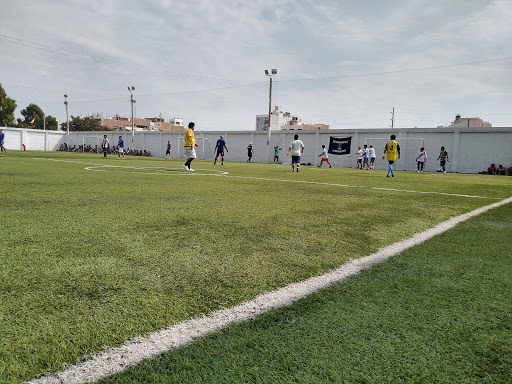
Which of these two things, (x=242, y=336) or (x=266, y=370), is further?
(x=242, y=336)

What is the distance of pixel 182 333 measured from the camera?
5.71 feet

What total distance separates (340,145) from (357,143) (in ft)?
5.18

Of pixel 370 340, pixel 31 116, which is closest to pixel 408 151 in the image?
pixel 370 340

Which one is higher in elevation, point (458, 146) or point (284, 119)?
point (284, 119)

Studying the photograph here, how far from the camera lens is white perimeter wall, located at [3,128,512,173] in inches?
1070

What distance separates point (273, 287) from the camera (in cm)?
238

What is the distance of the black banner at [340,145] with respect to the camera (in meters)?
33.7

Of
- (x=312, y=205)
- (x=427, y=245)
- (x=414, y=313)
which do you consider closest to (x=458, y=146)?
(x=312, y=205)

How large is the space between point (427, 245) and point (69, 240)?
3.35 m

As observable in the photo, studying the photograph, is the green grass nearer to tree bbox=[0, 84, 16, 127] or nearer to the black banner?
the black banner

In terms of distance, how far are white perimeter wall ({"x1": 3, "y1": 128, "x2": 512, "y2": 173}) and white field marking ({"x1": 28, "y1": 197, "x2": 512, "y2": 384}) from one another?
2932 cm

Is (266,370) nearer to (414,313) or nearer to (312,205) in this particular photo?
(414,313)

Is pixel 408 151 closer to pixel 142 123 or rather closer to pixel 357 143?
pixel 357 143

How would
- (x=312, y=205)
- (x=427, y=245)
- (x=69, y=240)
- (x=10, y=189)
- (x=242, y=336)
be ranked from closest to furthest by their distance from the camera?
1. (x=242, y=336)
2. (x=69, y=240)
3. (x=427, y=245)
4. (x=312, y=205)
5. (x=10, y=189)
